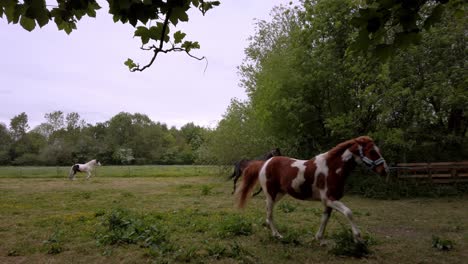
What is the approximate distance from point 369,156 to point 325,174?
76 cm

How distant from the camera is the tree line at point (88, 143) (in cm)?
5838

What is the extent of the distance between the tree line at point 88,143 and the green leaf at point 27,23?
52.5m

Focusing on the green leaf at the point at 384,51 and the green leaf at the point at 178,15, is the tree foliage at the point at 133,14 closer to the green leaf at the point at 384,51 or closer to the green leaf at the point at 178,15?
the green leaf at the point at 178,15

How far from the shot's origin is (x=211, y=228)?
282 inches

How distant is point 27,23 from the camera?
2.62 m

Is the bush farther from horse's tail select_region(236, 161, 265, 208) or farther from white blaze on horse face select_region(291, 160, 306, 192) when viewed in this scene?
white blaze on horse face select_region(291, 160, 306, 192)

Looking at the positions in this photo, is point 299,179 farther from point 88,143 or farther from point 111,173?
point 88,143

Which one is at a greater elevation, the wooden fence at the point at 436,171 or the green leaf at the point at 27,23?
the green leaf at the point at 27,23

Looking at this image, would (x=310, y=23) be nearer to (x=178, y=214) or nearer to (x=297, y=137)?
(x=297, y=137)

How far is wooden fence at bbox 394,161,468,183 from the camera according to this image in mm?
14000

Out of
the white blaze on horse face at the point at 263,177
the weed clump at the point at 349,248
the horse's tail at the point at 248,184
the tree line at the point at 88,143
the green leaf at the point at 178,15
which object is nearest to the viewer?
the green leaf at the point at 178,15

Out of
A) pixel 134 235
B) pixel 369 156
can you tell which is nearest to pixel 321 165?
pixel 369 156

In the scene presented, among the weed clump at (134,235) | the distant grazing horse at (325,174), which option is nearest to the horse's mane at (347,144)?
the distant grazing horse at (325,174)

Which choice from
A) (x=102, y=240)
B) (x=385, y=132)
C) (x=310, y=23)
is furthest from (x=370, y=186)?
(x=102, y=240)
